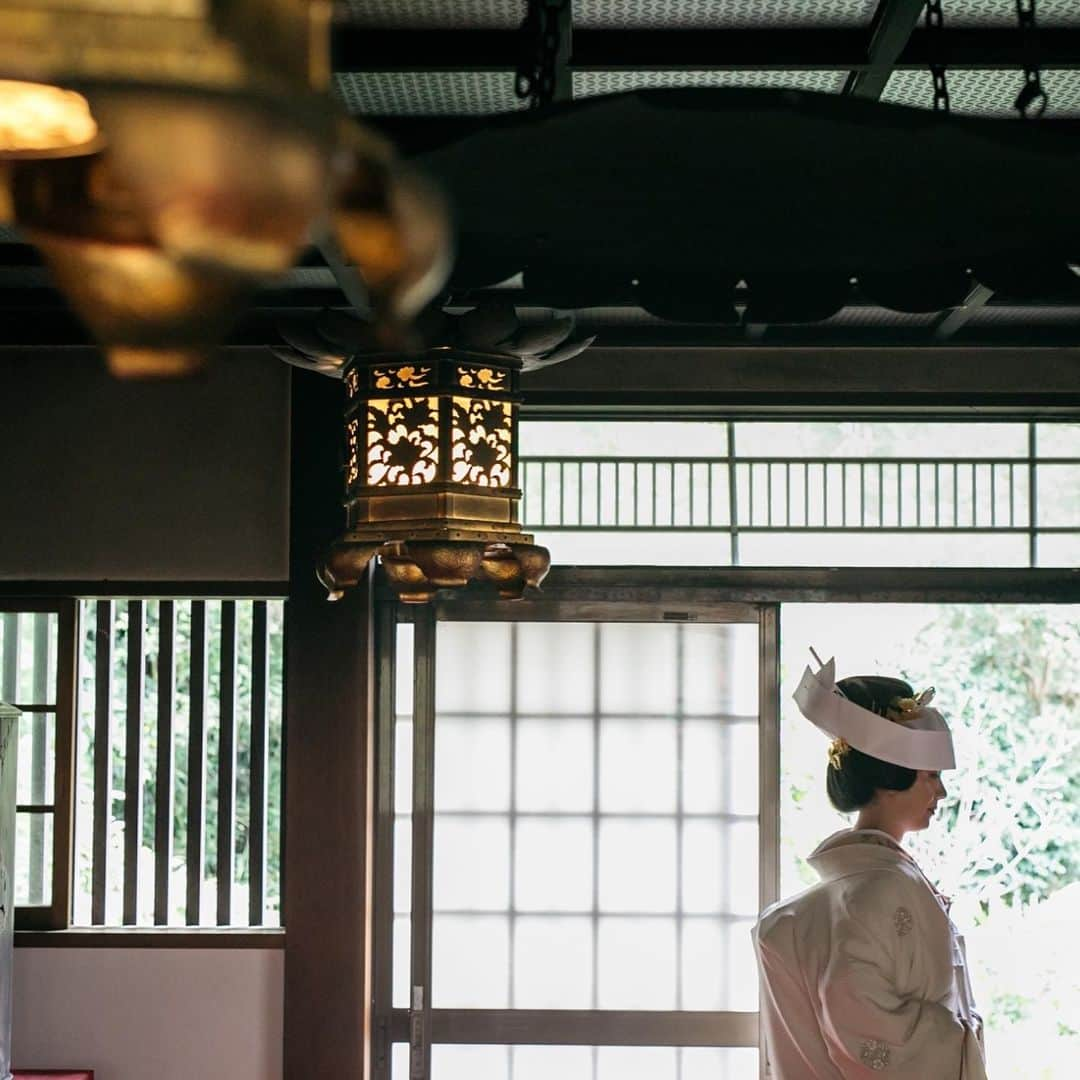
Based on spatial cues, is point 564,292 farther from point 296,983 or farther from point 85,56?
point 296,983

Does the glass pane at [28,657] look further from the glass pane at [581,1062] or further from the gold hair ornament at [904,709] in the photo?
the gold hair ornament at [904,709]

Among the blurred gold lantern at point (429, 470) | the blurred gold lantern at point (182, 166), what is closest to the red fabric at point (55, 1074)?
the blurred gold lantern at point (429, 470)

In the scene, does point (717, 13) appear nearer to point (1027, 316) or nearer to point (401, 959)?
point (1027, 316)

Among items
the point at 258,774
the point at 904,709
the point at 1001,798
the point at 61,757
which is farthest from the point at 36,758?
the point at 1001,798

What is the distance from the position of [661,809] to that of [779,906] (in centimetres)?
180

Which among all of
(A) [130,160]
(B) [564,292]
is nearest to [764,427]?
(B) [564,292]

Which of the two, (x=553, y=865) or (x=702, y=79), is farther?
(x=553, y=865)

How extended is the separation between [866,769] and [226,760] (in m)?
2.75

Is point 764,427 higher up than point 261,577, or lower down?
higher up

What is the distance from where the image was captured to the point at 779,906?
9.93 feet

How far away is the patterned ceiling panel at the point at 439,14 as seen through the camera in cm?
268

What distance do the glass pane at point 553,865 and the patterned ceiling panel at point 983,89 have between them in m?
2.68

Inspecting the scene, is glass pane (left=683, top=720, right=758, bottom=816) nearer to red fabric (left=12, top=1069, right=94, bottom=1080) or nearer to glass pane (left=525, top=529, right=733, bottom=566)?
glass pane (left=525, top=529, right=733, bottom=566)

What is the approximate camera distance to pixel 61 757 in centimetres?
474
